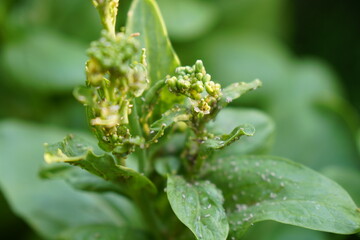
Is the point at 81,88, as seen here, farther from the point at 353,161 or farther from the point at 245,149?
the point at 353,161

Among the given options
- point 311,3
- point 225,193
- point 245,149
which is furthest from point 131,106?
point 311,3

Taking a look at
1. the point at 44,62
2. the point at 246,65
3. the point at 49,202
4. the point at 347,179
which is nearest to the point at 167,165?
the point at 49,202

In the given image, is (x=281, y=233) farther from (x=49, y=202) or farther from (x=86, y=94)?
(x=86, y=94)

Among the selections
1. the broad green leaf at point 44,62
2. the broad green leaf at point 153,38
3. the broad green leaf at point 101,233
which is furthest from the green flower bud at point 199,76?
the broad green leaf at point 44,62

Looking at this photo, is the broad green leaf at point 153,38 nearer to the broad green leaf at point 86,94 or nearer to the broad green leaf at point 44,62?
the broad green leaf at point 86,94

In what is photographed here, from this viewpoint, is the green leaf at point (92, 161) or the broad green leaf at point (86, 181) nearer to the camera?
the green leaf at point (92, 161)
